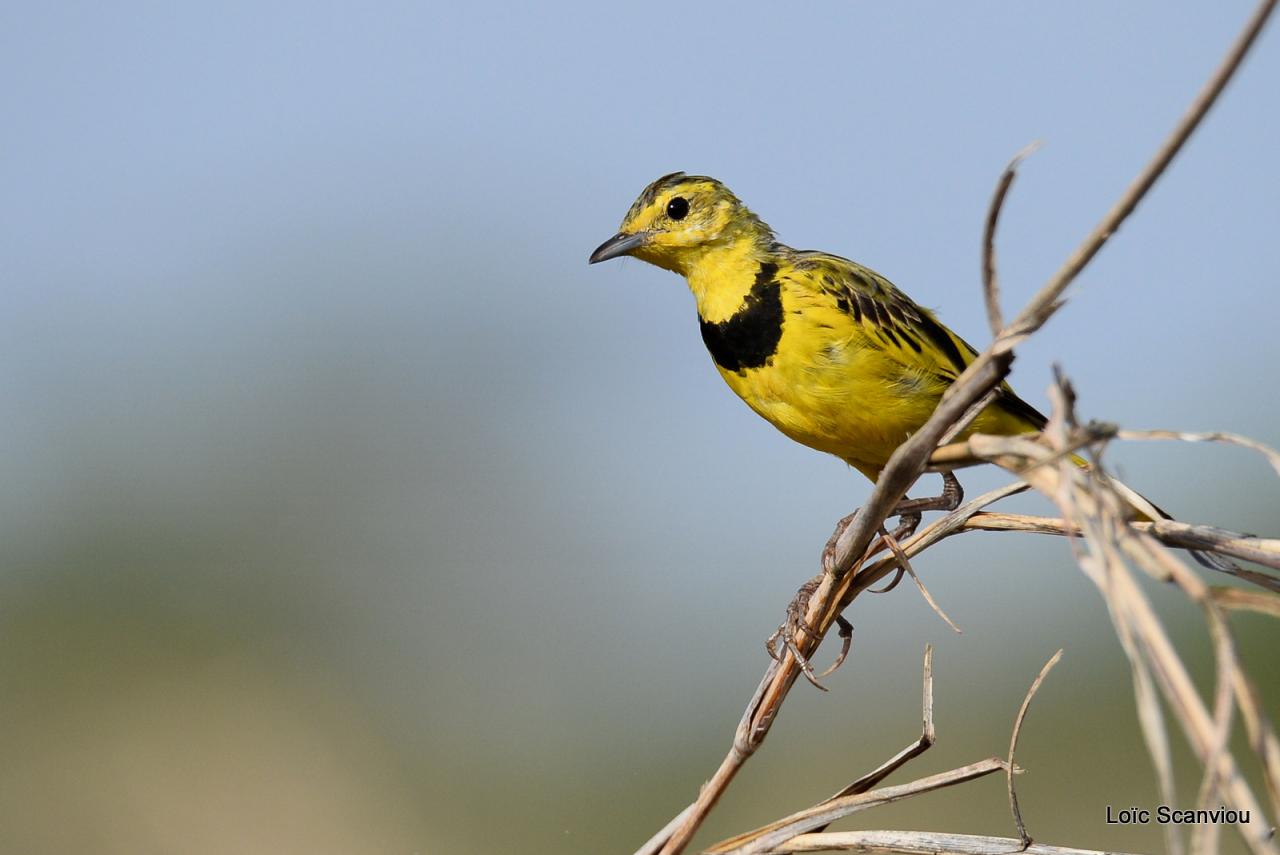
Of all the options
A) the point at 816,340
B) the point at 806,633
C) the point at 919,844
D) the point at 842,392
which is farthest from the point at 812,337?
the point at 919,844

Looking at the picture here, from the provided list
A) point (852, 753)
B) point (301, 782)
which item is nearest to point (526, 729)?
point (301, 782)

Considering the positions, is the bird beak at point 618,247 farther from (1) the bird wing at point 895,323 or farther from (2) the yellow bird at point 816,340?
(1) the bird wing at point 895,323

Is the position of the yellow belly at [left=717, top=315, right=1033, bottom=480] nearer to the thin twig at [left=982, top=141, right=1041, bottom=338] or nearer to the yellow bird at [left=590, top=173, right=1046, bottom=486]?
the yellow bird at [left=590, top=173, right=1046, bottom=486]

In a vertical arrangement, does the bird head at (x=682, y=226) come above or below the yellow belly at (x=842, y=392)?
above

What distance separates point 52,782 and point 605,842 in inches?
165

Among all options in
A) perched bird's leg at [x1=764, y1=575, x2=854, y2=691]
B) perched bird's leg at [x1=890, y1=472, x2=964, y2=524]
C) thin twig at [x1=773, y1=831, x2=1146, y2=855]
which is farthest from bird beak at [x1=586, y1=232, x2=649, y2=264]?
thin twig at [x1=773, y1=831, x2=1146, y2=855]

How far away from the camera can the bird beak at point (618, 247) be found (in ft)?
17.7

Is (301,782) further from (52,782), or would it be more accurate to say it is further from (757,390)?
(757,390)

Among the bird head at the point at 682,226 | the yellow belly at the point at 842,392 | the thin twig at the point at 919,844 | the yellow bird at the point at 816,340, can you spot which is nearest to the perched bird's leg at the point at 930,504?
the yellow bird at the point at 816,340

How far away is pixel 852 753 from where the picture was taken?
10.1m

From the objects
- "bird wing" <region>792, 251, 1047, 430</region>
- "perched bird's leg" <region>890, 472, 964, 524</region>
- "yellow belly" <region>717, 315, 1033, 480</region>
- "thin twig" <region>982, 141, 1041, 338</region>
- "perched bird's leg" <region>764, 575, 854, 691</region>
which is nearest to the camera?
"thin twig" <region>982, 141, 1041, 338</region>

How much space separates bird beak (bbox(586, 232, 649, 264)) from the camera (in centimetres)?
541

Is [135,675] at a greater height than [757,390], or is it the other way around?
[757,390]

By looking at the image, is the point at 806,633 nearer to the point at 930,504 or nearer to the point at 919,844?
the point at 919,844
